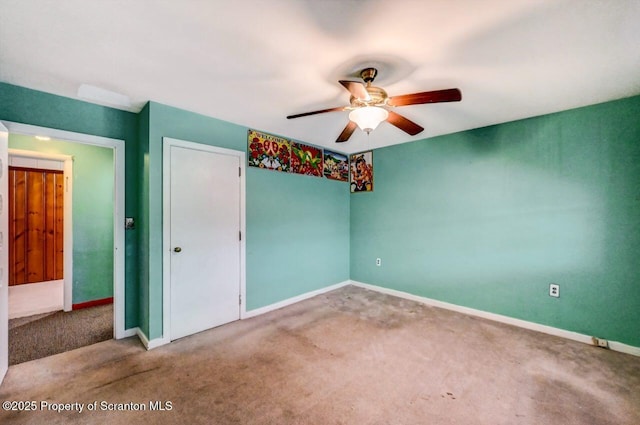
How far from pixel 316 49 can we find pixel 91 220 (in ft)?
12.7

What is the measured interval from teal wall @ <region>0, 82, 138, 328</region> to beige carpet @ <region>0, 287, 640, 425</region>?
26.3 inches

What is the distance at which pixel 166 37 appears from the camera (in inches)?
62.0

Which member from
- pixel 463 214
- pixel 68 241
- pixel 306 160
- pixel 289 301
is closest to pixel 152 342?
pixel 289 301

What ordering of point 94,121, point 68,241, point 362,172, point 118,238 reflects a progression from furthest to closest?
point 362,172
point 68,241
point 118,238
point 94,121

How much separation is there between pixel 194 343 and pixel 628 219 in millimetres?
4350

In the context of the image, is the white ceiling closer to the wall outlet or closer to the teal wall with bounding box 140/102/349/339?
the teal wall with bounding box 140/102/349/339

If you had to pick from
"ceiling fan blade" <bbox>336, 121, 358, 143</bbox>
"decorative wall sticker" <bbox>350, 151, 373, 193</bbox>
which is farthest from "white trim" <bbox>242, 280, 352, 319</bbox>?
"ceiling fan blade" <bbox>336, 121, 358, 143</bbox>

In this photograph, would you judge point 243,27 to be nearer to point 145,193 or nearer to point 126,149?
point 145,193

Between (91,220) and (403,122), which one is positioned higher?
Result: (403,122)

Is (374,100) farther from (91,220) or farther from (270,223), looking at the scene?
(91,220)

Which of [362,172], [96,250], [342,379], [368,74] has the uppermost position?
[368,74]

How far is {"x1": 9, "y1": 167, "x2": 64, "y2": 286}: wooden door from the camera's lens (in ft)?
14.5

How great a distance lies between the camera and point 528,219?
289 cm

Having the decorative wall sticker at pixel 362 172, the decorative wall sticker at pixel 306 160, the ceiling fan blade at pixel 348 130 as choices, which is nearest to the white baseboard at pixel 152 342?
the decorative wall sticker at pixel 306 160
